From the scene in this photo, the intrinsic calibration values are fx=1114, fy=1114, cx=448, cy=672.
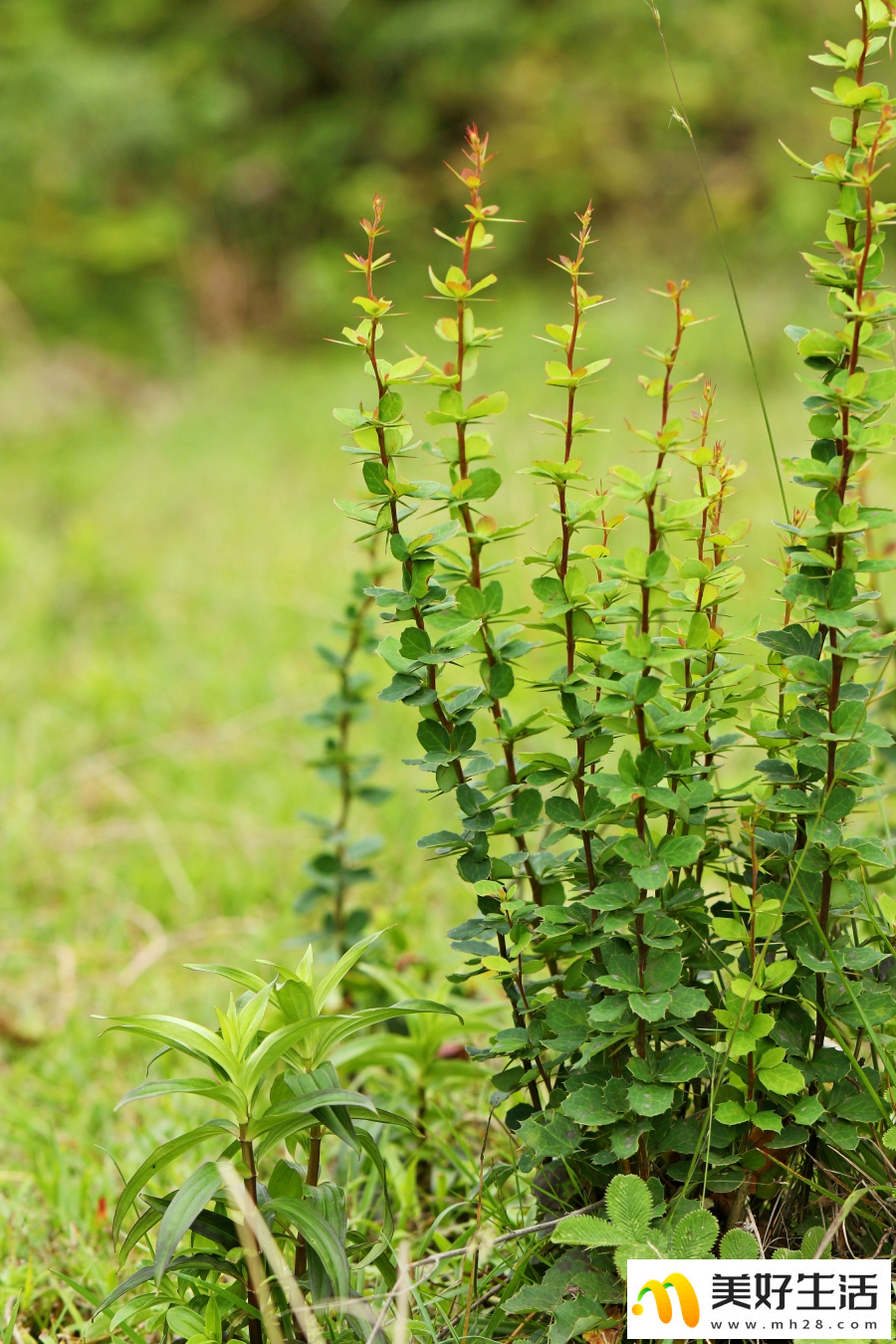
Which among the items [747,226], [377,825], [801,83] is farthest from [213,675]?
[801,83]

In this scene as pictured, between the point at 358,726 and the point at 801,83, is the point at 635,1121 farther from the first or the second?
the point at 801,83

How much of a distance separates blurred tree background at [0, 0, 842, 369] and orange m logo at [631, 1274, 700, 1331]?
7.97 metres

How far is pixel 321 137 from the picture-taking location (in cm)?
948

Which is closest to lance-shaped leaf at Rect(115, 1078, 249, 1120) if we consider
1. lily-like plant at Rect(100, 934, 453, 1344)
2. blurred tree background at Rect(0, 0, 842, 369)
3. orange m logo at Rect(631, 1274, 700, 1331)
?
lily-like plant at Rect(100, 934, 453, 1344)

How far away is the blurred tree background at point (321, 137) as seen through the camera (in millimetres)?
8070

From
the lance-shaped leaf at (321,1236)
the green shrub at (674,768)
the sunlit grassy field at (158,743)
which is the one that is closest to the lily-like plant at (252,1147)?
the lance-shaped leaf at (321,1236)

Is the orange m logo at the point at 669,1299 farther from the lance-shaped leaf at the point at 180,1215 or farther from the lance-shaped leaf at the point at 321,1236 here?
the lance-shaped leaf at the point at 180,1215

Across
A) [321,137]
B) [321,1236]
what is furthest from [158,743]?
[321,137]

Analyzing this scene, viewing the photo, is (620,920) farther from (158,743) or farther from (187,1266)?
(158,743)

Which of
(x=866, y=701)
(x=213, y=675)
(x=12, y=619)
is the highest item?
(x=12, y=619)

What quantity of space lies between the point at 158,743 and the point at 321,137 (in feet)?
26.5

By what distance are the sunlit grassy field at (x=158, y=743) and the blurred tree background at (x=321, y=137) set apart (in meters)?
2.80

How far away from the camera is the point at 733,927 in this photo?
948mm

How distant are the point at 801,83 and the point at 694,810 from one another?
8606mm
